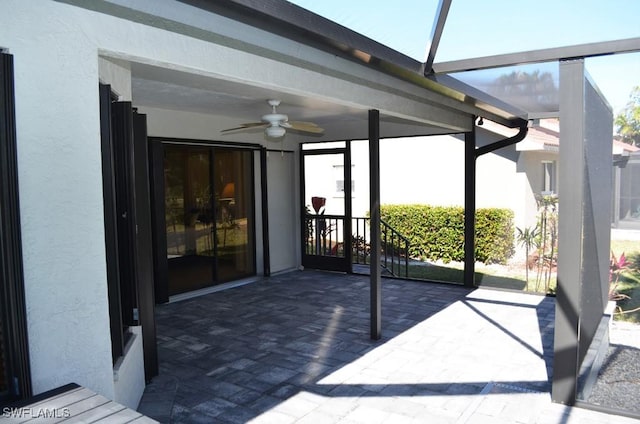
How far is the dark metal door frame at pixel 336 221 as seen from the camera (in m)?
7.96

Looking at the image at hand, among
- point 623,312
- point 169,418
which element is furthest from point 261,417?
point 623,312

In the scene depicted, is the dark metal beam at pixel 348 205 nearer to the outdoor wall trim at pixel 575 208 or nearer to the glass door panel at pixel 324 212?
the glass door panel at pixel 324 212

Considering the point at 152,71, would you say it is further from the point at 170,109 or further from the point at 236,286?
the point at 236,286

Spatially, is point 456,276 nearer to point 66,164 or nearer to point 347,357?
point 347,357

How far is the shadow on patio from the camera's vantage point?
10.8ft

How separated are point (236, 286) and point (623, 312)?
5087mm

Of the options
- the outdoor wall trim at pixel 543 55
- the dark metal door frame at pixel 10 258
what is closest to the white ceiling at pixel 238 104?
the outdoor wall trim at pixel 543 55

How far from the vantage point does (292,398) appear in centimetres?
343

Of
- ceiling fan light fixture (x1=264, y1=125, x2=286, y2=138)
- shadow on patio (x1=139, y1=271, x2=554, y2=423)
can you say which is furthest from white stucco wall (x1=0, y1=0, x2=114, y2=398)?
ceiling fan light fixture (x1=264, y1=125, x2=286, y2=138)

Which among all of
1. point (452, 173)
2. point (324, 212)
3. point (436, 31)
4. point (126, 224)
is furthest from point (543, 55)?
point (452, 173)

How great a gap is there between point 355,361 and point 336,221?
436 centimetres

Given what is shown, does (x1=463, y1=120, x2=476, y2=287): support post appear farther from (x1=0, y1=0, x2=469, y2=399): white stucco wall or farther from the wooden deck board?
the wooden deck board

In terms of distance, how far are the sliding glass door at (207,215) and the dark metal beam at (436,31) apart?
3.84m

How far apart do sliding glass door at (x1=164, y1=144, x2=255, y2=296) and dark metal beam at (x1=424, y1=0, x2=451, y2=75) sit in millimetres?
3838
